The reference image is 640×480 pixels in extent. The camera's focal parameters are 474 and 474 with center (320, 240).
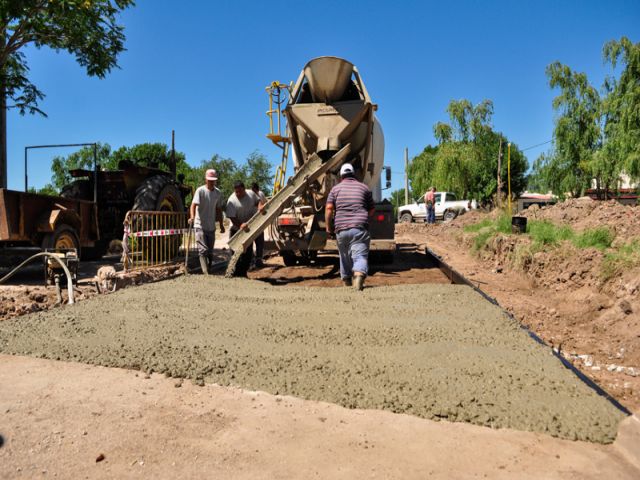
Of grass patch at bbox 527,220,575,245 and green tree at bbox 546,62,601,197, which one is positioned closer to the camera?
grass patch at bbox 527,220,575,245

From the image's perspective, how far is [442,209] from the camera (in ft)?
96.3

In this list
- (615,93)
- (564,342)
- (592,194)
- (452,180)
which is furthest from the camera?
(452,180)

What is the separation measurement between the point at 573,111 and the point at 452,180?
8.67 metres

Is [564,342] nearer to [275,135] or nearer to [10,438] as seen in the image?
[10,438]

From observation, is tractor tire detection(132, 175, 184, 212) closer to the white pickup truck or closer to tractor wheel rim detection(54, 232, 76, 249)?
tractor wheel rim detection(54, 232, 76, 249)

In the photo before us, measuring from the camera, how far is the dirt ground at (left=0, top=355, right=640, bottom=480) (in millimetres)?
2184

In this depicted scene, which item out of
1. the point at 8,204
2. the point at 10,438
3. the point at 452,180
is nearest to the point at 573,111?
the point at 452,180

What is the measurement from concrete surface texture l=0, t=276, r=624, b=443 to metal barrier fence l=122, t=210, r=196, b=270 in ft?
7.96

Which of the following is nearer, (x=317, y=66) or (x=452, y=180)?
(x=317, y=66)

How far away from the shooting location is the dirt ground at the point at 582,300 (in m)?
4.19

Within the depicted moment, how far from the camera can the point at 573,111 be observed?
29.1 m

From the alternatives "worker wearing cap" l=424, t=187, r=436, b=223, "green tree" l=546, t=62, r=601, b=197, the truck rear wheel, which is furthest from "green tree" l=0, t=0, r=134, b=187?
"green tree" l=546, t=62, r=601, b=197

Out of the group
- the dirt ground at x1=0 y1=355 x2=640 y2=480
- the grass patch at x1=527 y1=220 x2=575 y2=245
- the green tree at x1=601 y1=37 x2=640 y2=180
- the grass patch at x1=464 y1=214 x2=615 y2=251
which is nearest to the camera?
Answer: the dirt ground at x1=0 y1=355 x2=640 y2=480

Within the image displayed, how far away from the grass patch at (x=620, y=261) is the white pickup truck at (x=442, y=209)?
22.0 meters
